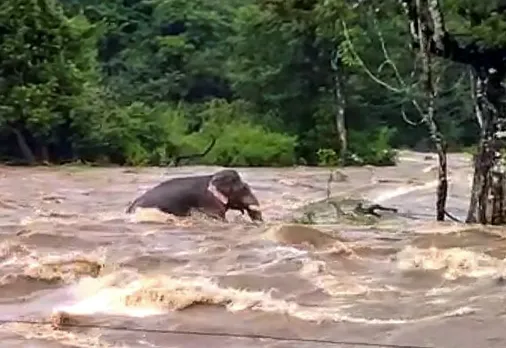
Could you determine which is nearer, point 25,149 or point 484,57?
point 484,57

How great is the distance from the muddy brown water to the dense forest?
6093mm

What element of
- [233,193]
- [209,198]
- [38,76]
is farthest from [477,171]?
[38,76]

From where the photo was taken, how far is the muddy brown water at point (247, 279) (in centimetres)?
629

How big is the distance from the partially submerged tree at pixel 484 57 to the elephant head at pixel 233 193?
8.11 ft

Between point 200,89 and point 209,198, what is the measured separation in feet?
86.7

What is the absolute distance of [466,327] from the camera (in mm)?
6328

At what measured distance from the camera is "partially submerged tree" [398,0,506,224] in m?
11.4

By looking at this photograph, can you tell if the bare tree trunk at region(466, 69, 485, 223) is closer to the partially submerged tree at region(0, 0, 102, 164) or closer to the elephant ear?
the elephant ear

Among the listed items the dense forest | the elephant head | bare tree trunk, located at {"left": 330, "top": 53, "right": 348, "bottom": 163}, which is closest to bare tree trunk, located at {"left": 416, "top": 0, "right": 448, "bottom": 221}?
the elephant head

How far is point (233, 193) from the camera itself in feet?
42.2

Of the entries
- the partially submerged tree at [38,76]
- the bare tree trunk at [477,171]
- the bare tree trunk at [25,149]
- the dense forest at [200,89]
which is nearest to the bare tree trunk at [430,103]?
the bare tree trunk at [477,171]

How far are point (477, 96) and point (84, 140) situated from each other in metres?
15.9

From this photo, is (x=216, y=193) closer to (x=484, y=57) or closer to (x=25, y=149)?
(x=484, y=57)

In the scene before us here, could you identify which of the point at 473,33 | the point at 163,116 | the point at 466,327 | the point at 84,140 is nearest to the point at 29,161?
the point at 84,140
